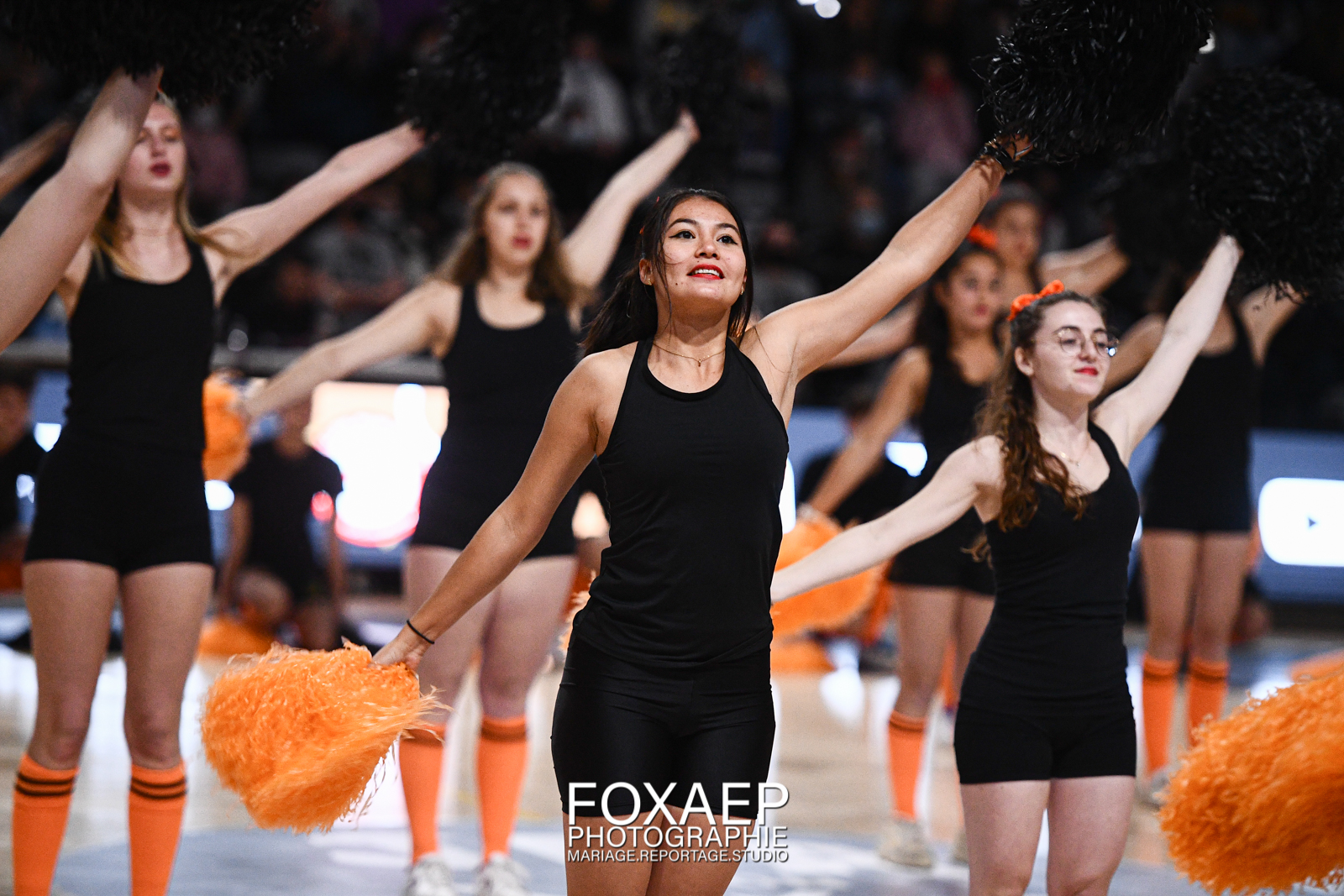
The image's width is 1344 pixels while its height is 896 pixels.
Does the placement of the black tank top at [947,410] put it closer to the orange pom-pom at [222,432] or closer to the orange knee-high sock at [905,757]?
the orange knee-high sock at [905,757]

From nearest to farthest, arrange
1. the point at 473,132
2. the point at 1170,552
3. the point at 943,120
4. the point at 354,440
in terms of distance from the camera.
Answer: the point at 473,132 → the point at 1170,552 → the point at 354,440 → the point at 943,120

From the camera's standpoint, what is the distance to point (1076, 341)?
2891 millimetres

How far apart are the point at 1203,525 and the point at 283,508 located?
15.0 feet

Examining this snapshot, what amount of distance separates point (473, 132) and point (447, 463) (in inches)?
34.9

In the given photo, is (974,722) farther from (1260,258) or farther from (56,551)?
(56,551)

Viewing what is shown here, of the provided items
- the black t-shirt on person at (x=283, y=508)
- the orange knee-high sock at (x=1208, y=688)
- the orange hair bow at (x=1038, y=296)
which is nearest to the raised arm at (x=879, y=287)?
the orange hair bow at (x=1038, y=296)

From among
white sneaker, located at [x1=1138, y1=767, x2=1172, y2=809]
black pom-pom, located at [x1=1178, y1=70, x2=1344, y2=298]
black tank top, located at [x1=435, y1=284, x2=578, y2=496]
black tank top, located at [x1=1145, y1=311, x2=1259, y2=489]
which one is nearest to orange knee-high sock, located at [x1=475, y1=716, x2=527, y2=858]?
black tank top, located at [x1=435, y1=284, x2=578, y2=496]

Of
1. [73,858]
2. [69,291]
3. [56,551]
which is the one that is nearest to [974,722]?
[56,551]

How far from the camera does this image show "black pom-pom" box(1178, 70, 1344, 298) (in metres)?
3.06

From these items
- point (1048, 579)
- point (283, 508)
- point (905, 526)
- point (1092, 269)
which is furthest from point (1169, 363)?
point (283, 508)

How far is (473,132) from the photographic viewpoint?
3664 mm

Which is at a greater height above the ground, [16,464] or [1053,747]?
[16,464]

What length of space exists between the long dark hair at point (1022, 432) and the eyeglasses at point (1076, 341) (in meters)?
0.06

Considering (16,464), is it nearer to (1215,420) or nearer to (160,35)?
(160,35)
